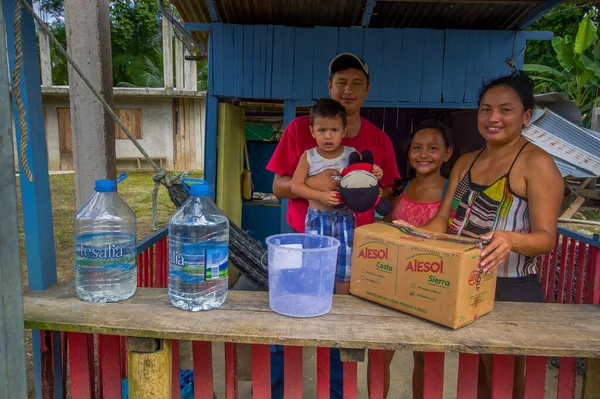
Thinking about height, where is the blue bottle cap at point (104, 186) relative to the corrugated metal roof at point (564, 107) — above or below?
below

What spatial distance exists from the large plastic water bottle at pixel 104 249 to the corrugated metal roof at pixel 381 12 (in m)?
2.36

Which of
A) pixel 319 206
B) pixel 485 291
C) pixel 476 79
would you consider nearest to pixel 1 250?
pixel 319 206

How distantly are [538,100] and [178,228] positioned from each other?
10.1m

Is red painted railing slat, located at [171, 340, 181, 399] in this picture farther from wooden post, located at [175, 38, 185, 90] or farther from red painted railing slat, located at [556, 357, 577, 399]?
wooden post, located at [175, 38, 185, 90]

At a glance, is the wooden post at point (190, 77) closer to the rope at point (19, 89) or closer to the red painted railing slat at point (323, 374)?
the rope at point (19, 89)

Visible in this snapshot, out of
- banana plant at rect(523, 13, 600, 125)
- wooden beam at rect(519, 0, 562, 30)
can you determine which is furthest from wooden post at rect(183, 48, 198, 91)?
wooden beam at rect(519, 0, 562, 30)

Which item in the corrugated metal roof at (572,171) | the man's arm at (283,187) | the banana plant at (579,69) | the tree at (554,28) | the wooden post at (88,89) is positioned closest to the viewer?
the man's arm at (283,187)

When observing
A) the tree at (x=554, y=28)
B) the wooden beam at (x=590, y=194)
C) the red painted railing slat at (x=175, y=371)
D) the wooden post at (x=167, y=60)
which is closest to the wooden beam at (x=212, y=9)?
the red painted railing slat at (x=175, y=371)

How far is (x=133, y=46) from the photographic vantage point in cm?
2009

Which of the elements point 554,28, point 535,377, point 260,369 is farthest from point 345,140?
point 554,28

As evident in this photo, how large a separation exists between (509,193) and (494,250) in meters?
0.36

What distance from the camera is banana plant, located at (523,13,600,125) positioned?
8.16 m

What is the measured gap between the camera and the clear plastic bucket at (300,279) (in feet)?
4.75

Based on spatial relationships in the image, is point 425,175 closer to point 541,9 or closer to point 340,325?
point 340,325
